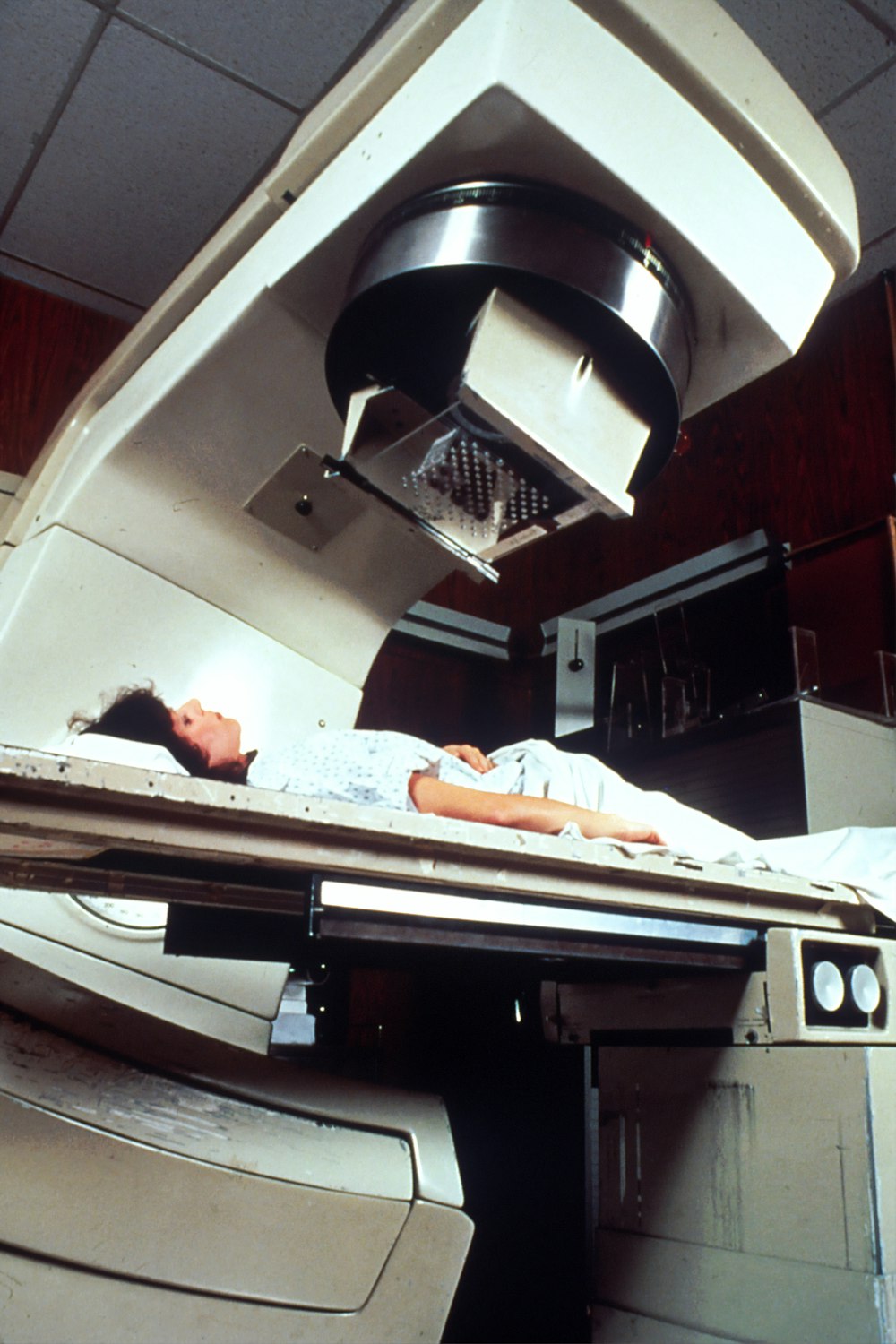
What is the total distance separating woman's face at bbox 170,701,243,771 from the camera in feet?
3.76

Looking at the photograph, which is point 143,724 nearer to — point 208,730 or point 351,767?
point 208,730

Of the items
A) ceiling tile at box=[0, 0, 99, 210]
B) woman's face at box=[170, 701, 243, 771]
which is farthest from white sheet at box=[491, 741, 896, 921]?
ceiling tile at box=[0, 0, 99, 210]

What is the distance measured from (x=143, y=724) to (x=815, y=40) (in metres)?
1.76

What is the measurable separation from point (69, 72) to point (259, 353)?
4.56 feet

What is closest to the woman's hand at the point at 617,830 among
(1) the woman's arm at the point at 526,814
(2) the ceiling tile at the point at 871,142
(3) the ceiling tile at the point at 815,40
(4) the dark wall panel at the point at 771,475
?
(1) the woman's arm at the point at 526,814

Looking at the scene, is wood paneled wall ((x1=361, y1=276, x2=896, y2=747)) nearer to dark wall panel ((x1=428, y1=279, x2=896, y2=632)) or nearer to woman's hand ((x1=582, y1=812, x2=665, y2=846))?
dark wall panel ((x1=428, y1=279, x2=896, y2=632))

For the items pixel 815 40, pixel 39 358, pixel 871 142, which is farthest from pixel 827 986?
pixel 39 358

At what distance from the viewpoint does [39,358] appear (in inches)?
96.4

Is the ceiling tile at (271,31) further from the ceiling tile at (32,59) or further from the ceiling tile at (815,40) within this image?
the ceiling tile at (815,40)

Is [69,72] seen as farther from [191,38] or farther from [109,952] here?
[109,952]

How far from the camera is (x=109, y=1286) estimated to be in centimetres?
74

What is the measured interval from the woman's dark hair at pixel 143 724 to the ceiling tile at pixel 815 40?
1.62 metres

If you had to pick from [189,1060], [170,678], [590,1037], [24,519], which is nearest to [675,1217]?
[590,1037]

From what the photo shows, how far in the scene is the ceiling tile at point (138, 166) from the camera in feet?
6.48
